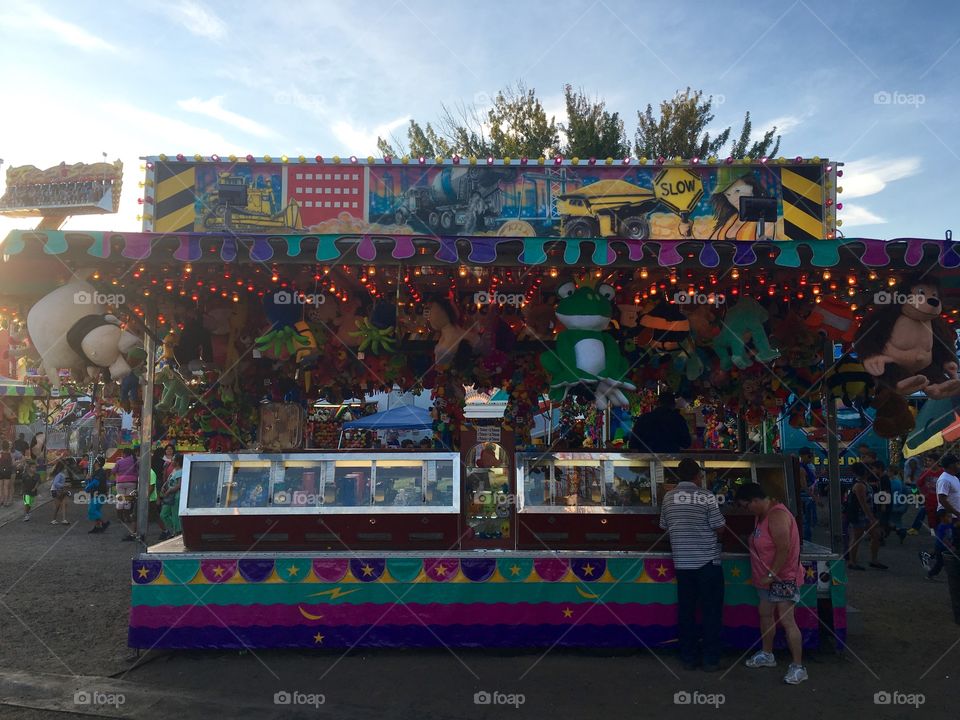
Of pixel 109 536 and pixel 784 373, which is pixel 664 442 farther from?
pixel 109 536

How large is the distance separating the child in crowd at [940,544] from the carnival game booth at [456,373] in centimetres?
235

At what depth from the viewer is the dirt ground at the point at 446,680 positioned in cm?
523

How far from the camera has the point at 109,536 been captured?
13828mm

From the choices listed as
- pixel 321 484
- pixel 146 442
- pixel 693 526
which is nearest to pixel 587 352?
pixel 693 526

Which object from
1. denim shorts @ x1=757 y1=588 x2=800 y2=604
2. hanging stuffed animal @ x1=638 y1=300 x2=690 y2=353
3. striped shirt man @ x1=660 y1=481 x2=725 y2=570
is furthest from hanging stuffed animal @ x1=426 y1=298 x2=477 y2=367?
denim shorts @ x1=757 y1=588 x2=800 y2=604

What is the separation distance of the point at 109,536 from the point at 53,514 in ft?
12.9

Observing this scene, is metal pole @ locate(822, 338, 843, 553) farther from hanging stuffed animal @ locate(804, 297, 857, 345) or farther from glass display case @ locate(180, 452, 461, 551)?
glass display case @ locate(180, 452, 461, 551)

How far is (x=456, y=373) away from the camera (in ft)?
26.7

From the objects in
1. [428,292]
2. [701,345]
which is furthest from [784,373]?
[428,292]

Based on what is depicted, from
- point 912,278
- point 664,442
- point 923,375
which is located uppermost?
point 912,278

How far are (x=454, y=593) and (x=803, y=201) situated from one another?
7296 mm

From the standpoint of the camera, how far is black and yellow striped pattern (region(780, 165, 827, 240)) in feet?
32.0

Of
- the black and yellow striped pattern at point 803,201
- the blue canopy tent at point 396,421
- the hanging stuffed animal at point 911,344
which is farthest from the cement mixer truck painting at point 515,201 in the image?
the blue canopy tent at point 396,421

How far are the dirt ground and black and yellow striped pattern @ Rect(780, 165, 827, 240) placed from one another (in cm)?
511
